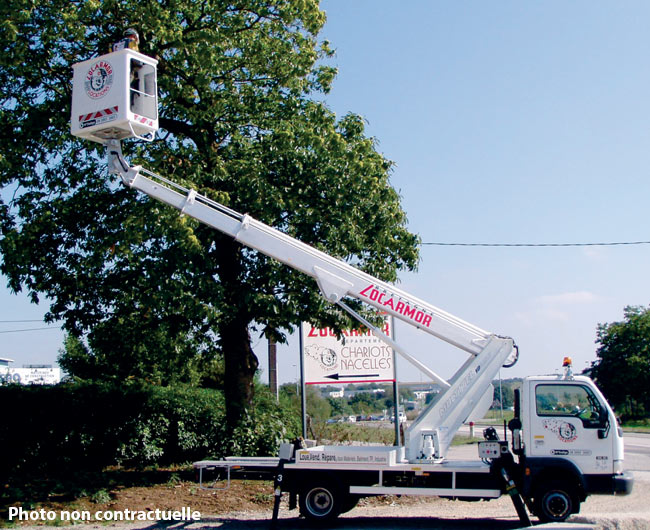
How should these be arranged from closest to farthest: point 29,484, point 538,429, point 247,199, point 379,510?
point 538,429 < point 379,510 < point 29,484 < point 247,199

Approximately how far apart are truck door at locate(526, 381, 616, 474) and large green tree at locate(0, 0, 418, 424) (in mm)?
5424

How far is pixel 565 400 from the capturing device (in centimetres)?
1047

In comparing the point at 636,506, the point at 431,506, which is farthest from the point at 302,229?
the point at 636,506

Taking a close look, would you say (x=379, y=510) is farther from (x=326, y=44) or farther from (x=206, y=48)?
(x=326, y=44)

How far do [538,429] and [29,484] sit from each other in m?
9.79

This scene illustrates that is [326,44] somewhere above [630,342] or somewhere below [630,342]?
above

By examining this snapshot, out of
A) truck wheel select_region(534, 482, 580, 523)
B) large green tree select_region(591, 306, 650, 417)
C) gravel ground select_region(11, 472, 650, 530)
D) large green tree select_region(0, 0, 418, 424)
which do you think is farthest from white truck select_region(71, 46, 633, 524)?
large green tree select_region(591, 306, 650, 417)

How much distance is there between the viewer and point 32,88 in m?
14.6

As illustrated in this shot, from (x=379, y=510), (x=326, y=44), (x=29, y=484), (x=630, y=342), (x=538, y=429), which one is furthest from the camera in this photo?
(x=630, y=342)

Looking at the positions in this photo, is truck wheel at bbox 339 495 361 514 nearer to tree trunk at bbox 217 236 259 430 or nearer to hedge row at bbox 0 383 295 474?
hedge row at bbox 0 383 295 474

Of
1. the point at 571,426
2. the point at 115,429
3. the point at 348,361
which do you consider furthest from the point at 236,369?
the point at 571,426

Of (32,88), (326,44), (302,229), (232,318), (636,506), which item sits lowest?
(636,506)

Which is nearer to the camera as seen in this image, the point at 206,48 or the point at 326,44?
the point at 206,48

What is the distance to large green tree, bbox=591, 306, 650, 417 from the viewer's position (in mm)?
45688
